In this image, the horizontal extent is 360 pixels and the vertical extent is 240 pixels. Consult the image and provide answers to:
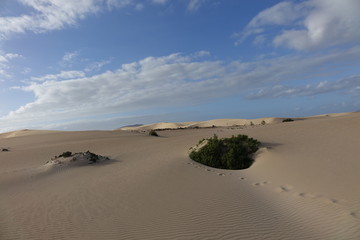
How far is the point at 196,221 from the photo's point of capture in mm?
5152

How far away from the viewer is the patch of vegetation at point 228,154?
1114cm

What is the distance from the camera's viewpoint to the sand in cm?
486

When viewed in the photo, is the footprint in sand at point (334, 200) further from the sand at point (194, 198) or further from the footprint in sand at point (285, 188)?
the footprint in sand at point (285, 188)

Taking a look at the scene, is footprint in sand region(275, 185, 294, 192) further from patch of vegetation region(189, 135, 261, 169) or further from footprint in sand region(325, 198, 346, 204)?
patch of vegetation region(189, 135, 261, 169)

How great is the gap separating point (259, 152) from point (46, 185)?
28.6ft

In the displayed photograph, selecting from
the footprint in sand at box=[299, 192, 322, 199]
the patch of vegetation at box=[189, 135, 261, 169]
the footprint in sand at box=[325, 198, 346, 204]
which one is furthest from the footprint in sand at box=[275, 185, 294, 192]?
the patch of vegetation at box=[189, 135, 261, 169]

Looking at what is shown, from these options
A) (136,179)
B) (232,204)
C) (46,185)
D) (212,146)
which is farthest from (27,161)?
(232,204)

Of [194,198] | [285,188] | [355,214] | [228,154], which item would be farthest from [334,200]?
[228,154]

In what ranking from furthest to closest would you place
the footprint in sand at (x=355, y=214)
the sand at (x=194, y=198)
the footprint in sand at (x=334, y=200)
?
the footprint in sand at (x=334, y=200), the footprint in sand at (x=355, y=214), the sand at (x=194, y=198)

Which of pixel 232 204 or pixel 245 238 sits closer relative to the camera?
pixel 245 238

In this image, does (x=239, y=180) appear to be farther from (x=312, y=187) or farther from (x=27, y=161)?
(x=27, y=161)

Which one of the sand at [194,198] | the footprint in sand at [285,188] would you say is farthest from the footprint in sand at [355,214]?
the footprint in sand at [285,188]

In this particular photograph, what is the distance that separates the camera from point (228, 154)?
11320mm

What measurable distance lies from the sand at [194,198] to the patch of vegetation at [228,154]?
576mm
